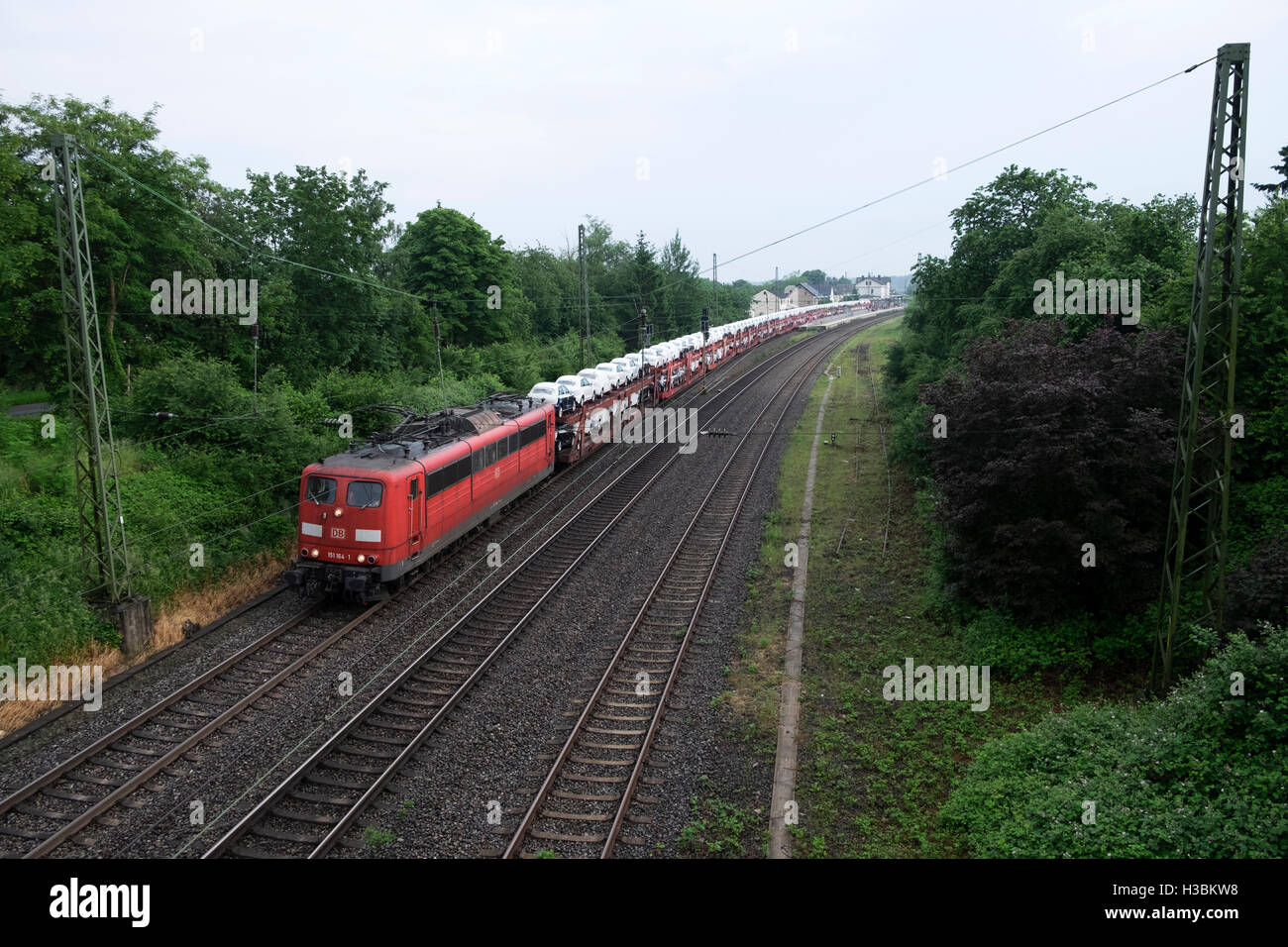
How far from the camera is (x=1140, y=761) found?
9.31 metres

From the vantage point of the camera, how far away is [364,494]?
15.6 meters

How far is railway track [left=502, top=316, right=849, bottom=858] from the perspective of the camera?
948 centimetres

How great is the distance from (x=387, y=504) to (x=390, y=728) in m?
5.00

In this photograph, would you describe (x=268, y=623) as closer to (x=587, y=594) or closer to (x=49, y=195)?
(x=587, y=594)

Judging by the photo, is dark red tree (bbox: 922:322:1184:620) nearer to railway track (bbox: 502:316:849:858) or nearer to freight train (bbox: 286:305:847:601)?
railway track (bbox: 502:316:849:858)

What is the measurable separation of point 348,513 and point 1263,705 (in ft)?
46.4

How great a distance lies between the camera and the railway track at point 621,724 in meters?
9.48

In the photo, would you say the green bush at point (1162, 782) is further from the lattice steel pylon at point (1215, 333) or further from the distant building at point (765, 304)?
the distant building at point (765, 304)

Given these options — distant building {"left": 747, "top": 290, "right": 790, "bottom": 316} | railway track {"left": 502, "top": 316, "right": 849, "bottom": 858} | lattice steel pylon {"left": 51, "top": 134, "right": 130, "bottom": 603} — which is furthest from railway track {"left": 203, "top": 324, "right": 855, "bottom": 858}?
distant building {"left": 747, "top": 290, "right": 790, "bottom": 316}
